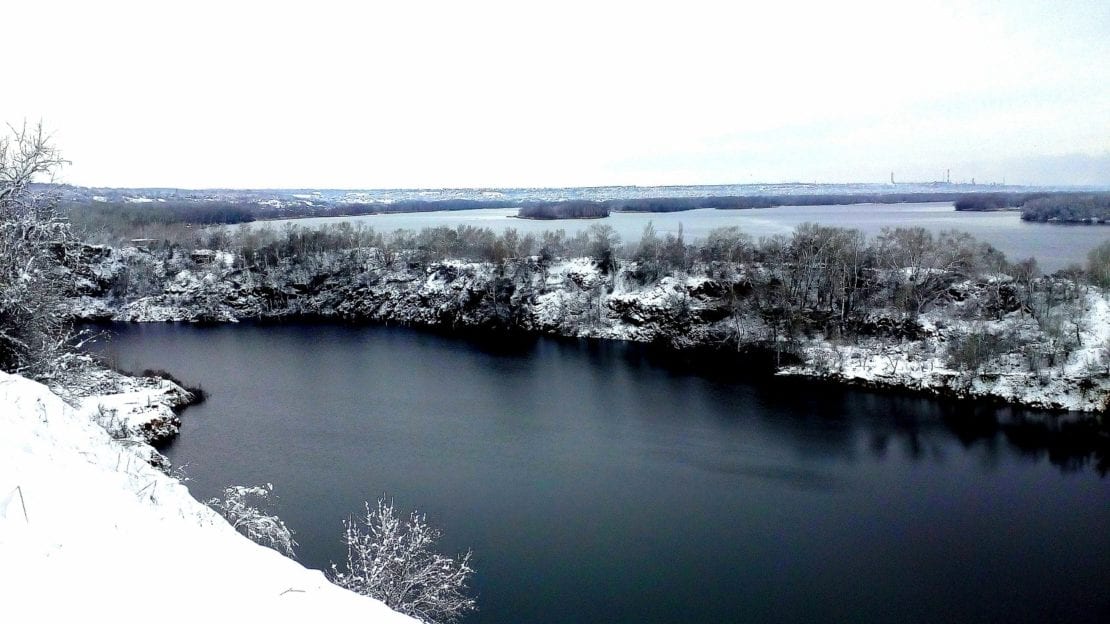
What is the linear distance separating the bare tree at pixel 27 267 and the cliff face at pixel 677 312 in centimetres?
3227

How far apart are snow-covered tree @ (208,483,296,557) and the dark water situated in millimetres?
883

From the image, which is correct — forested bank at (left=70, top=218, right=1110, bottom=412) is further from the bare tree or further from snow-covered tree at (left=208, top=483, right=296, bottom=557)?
the bare tree

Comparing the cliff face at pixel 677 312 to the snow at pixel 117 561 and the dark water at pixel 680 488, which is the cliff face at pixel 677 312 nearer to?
the dark water at pixel 680 488

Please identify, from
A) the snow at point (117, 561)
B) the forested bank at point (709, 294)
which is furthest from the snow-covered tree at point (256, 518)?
the forested bank at point (709, 294)

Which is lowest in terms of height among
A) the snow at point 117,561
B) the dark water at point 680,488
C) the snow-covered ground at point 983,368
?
the dark water at point 680,488

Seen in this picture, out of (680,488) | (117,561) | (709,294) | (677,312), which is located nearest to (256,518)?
(117,561)

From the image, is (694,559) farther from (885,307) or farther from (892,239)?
(892,239)

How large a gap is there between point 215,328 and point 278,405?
86.4 feet

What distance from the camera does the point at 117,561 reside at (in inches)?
210

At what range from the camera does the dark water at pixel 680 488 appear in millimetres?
15430

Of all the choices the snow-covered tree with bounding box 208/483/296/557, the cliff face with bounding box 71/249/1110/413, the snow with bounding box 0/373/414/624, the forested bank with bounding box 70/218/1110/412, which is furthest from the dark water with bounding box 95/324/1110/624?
the snow with bounding box 0/373/414/624

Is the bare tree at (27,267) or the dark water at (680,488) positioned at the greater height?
the bare tree at (27,267)

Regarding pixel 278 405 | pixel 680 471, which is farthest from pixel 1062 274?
A: pixel 278 405

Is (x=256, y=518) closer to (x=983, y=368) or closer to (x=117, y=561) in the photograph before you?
(x=117, y=561)
